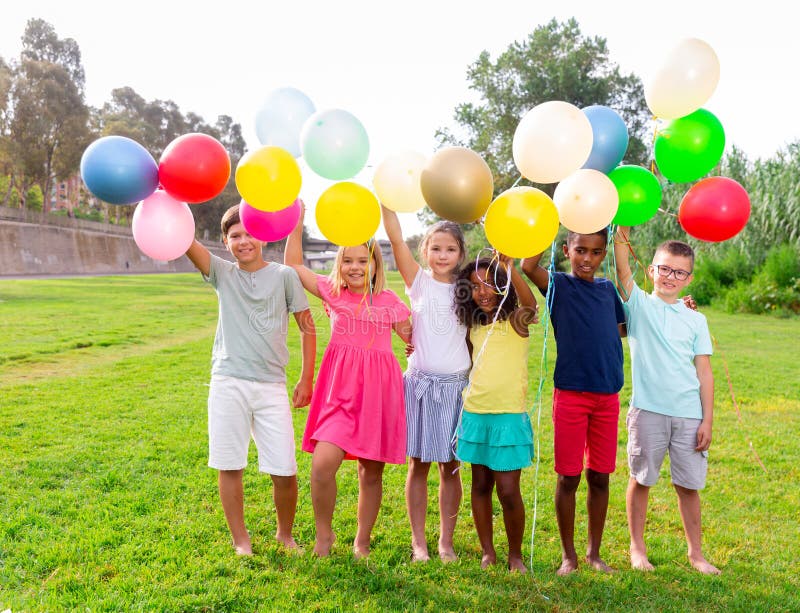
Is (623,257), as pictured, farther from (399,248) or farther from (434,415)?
(434,415)

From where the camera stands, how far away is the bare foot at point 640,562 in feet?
9.38

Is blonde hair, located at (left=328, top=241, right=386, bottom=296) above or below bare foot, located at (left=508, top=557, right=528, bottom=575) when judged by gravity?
above

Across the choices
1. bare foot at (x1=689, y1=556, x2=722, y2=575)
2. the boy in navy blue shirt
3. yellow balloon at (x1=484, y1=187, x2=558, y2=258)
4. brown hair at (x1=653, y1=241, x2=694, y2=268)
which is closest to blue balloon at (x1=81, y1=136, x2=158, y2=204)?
yellow balloon at (x1=484, y1=187, x2=558, y2=258)

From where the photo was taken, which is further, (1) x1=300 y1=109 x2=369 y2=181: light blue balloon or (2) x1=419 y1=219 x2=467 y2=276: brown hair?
(2) x1=419 y1=219 x2=467 y2=276: brown hair

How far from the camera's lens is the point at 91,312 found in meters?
12.7

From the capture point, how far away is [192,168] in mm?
2553

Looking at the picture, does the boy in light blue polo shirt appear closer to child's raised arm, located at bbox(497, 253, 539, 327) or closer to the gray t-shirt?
child's raised arm, located at bbox(497, 253, 539, 327)

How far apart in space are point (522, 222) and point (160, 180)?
157cm

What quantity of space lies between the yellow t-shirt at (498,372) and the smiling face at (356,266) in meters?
0.63

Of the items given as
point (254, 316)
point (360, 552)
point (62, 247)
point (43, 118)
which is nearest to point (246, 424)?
point (254, 316)

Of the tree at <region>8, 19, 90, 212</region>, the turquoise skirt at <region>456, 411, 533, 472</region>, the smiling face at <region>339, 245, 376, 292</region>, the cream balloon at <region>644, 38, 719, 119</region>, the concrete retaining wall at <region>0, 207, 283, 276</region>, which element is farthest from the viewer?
the tree at <region>8, 19, 90, 212</region>

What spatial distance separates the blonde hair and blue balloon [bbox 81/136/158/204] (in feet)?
3.05

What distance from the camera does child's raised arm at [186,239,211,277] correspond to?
112 inches

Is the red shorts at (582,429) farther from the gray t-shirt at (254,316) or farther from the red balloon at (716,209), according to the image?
the gray t-shirt at (254,316)
